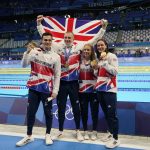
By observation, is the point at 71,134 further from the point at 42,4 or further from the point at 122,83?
the point at 42,4

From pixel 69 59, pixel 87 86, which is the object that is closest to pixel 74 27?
pixel 69 59

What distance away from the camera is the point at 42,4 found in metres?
32.2

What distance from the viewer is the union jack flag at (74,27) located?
5.20 metres

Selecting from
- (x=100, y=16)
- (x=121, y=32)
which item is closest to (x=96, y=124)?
(x=121, y=32)

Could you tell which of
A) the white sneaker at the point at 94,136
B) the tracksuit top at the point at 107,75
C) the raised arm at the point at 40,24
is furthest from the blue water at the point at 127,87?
the tracksuit top at the point at 107,75

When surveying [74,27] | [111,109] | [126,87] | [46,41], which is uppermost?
[74,27]

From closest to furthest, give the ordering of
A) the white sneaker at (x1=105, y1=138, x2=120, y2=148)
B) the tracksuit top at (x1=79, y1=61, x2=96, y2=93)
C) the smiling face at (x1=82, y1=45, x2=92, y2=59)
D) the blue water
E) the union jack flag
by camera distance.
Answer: the white sneaker at (x1=105, y1=138, x2=120, y2=148) < the smiling face at (x1=82, y1=45, x2=92, y2=59) < the tracksuit top at (x1=79, y1=61, x2=96, y2=93) < the union jack flag < the blue water

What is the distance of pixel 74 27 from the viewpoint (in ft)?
17.7

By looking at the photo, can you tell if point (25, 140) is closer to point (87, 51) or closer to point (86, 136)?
point (86, 136)

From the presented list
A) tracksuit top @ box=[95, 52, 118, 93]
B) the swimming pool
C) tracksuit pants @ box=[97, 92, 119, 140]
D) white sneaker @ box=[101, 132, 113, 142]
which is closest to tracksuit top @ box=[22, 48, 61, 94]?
tracksuit top @ box=[95, 52, 118, 93]

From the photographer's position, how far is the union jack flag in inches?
205

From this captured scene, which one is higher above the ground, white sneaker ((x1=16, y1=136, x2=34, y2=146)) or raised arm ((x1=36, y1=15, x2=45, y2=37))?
raised arm ((x1=36, y1=15, x2=45, y2=37))

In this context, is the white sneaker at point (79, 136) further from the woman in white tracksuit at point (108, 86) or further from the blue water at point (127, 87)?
the blue water at point (127, 87)

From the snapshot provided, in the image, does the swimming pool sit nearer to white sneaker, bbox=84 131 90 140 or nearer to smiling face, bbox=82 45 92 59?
white sneaker, bbox=84 131 90 140
